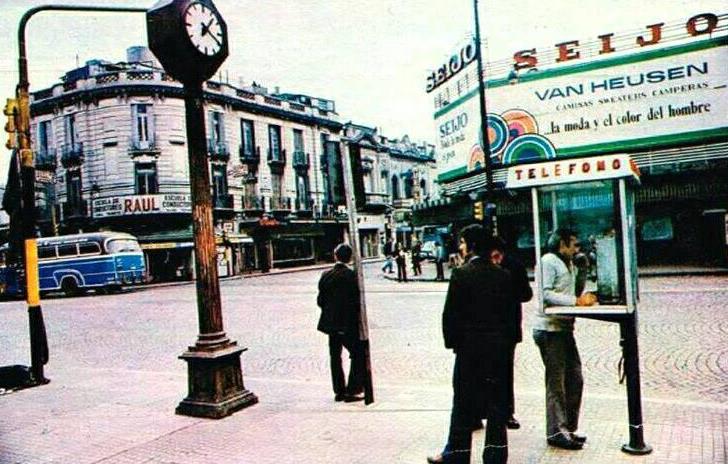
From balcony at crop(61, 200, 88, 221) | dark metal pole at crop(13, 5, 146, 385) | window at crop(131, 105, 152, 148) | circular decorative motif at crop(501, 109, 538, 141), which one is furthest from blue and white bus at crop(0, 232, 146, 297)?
dark metal pole at crop(13, 5, 146, 385)

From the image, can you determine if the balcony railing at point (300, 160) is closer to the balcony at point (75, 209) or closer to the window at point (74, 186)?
the window at point (74, 186)

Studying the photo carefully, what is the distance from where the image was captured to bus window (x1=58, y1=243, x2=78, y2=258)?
27.5m

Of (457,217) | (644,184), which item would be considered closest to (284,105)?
(457,217)

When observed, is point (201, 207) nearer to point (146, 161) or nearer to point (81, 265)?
point (81, 265)

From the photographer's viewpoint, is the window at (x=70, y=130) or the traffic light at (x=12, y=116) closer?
the traffic light at (x=12, y=116)

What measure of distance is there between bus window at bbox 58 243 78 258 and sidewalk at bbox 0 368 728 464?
22276 mm

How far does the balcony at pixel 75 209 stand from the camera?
115ft

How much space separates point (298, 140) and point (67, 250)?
875 inches

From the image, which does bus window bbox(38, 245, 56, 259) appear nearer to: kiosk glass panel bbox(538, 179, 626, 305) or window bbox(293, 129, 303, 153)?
window bbox(293, 129, 303, 153)

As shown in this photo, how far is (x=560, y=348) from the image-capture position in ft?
15.0

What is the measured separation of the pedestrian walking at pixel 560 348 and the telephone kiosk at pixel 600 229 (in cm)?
9

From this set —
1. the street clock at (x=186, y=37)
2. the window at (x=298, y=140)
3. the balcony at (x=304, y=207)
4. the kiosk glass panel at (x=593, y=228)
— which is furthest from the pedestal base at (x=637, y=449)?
the window at (x=298, y=140)

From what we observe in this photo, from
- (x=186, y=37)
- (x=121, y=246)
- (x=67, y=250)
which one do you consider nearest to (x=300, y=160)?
(x=121, y=246)

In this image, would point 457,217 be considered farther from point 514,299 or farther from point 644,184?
point 514,299
